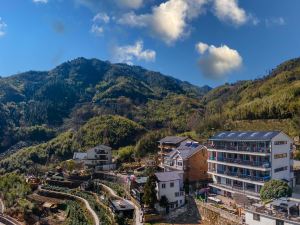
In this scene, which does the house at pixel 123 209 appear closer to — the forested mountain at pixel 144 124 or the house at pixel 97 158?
the house at pixel 97 158

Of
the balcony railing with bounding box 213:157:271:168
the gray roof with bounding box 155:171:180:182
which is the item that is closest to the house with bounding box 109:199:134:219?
the gray roof with bounding box 155:171:180:182

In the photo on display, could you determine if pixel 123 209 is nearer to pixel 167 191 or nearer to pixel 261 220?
pixel 167 191

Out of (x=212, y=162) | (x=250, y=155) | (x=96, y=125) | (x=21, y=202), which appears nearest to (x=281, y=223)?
(x=250, y=155)

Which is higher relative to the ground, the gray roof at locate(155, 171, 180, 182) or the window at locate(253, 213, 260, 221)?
the gray roof at locate(155, 171, 180, 182)

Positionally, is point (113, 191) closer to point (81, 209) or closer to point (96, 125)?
point (81, 209)

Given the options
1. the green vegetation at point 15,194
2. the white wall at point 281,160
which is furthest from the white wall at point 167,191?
the green vegetation at point 15,194

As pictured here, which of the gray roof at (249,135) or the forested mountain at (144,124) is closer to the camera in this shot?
the gray roof at (249,135)

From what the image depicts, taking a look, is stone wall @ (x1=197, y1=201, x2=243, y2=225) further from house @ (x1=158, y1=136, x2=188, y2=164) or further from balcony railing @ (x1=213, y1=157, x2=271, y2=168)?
house @ (x1=158, y1=136, x2=188, y2=164)
